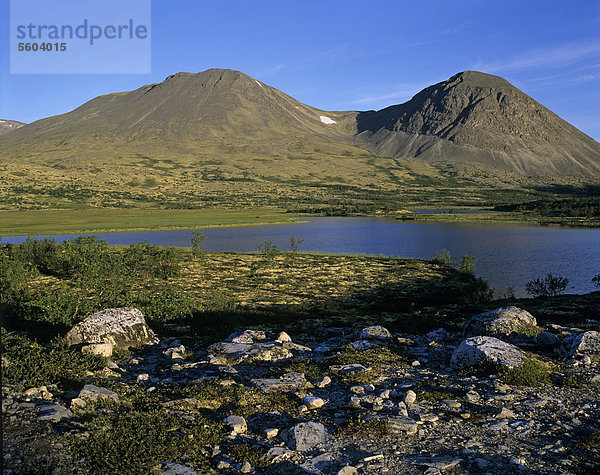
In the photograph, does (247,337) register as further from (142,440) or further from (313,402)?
(142,440)

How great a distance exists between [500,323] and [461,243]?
7777 centimetres

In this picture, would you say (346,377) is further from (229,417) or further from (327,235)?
(327,235)

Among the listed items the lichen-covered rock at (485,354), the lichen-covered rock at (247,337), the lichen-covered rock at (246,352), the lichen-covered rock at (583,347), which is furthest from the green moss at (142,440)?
the lichen-covered rock at (583,347)

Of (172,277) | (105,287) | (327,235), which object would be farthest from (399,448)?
(327,235)

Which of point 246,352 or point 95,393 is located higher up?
point 95,393

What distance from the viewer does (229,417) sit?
9453mm

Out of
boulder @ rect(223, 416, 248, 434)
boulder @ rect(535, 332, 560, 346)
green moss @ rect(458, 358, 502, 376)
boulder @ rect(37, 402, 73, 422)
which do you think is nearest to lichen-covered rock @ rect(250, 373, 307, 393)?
boulder @ rect(223, 416, 248, 434)

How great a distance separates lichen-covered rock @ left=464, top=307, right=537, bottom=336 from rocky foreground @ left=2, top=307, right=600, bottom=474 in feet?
3.29

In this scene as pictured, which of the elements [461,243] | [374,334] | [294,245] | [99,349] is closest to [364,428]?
[374,334]

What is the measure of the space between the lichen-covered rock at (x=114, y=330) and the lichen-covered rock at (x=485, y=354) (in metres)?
11.3

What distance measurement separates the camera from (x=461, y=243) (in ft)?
297

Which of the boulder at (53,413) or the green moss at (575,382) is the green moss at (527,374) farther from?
the boulder at (53,413)

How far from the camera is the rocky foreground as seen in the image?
785cm

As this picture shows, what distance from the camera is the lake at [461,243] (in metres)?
58.0
